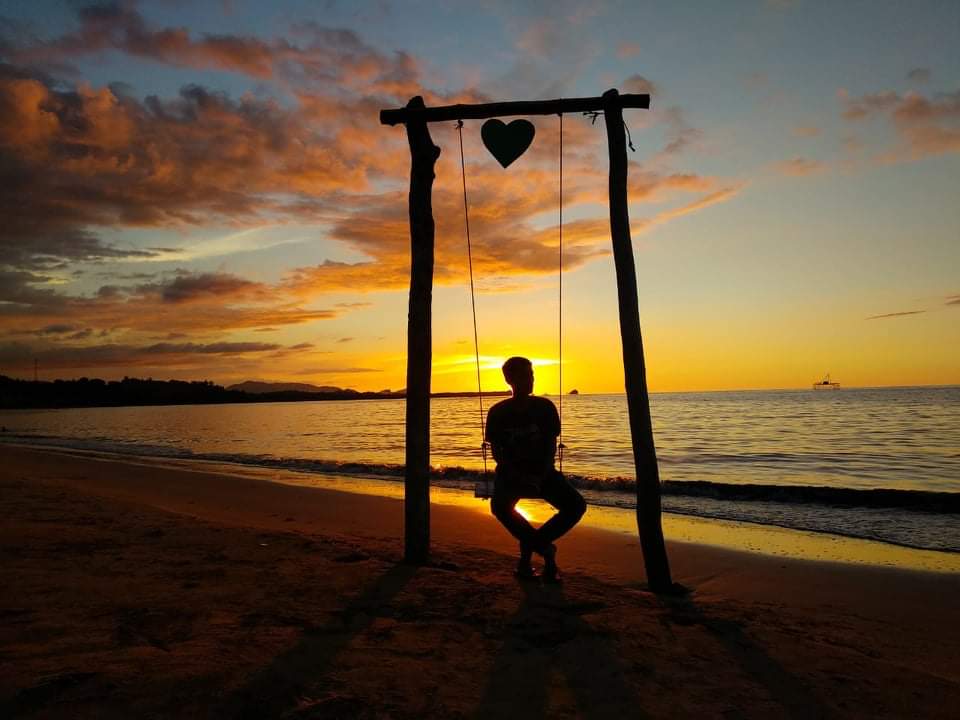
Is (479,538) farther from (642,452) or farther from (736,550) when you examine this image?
(642,452)

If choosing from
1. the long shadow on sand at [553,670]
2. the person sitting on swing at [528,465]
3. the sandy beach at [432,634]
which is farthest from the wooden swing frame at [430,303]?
the long shadow on sand at [553,670]

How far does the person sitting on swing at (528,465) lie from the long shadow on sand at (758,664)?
116 centimetres

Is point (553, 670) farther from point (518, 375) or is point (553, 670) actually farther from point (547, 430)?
point (518, 375)

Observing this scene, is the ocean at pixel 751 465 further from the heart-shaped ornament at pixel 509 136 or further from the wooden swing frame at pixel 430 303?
the heart-shaped ornament at pixel 509 136

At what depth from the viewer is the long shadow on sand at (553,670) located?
3045 millimetres

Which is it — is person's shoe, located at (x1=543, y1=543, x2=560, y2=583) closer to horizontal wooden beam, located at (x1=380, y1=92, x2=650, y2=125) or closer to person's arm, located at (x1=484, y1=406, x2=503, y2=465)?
person's arm, located at (x1=484, y1=406, x2=503, y2=465)

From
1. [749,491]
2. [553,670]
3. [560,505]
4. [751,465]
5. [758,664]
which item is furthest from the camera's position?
[751,465]

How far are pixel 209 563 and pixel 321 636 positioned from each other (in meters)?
2.38

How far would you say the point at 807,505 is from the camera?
12688 millimetres

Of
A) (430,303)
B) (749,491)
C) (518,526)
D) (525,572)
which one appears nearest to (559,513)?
(518,526)

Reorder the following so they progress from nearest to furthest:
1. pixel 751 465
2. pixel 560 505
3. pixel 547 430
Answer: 1. pixel 547 430
2. pixel 560 505
3. pixel 751 465

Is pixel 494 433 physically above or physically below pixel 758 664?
above

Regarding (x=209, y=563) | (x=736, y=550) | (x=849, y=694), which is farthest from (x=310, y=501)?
(x=849, y=694)

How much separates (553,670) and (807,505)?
1120 centimetres
